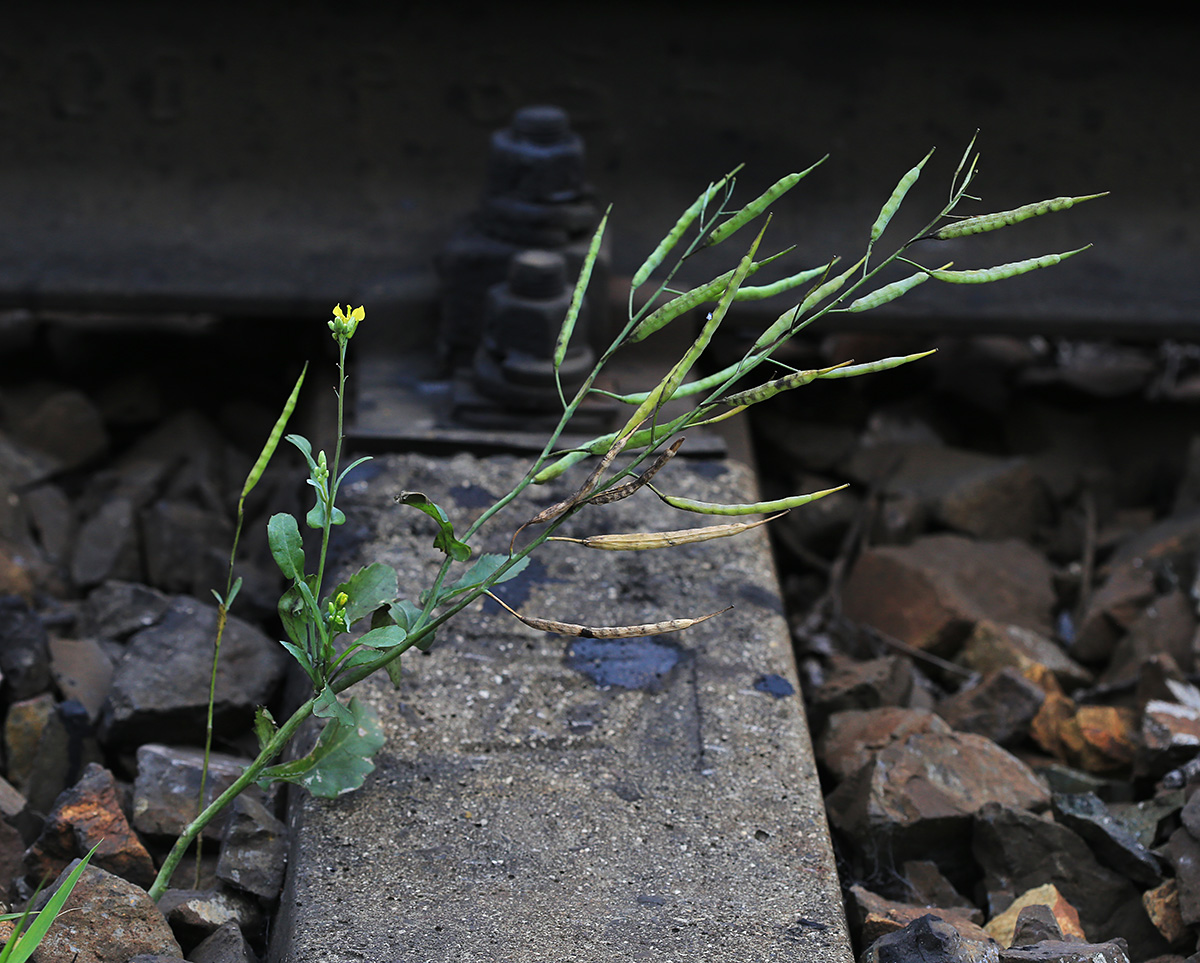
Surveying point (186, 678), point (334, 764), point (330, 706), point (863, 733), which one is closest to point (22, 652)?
point (186, 678)

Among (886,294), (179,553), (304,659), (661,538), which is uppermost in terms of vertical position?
(886,294)

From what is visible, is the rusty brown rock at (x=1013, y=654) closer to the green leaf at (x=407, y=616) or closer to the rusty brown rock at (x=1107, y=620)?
the rusty brown rock at (x=1107, y=620)

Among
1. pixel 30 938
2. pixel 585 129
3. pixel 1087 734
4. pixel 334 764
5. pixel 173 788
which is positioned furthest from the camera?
pixel 585 129

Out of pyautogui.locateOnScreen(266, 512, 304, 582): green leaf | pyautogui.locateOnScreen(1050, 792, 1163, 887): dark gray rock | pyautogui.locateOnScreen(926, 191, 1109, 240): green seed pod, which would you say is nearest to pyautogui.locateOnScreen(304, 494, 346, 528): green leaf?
pyautogui.locateOnScreen(266, 512, 304, 582): green leaf

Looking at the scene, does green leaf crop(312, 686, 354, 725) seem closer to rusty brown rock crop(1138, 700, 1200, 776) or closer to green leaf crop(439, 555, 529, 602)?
A: green leaf crop(439, 555, 529, 602)

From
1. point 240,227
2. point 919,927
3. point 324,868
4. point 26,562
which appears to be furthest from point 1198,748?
point 240,227

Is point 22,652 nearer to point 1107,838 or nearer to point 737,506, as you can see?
point 737,506
